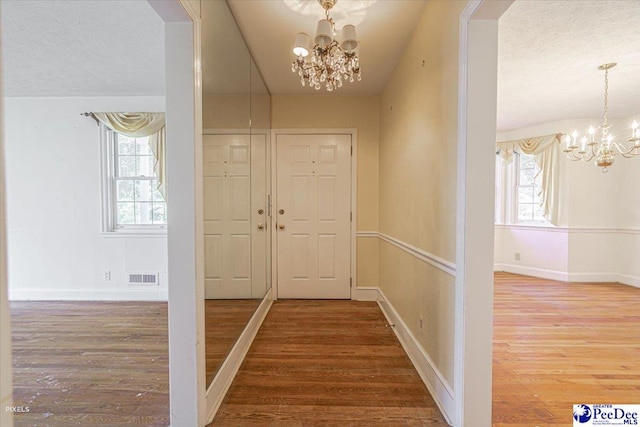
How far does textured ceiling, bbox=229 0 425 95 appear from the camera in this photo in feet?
6.53

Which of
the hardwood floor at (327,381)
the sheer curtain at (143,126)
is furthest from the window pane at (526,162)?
the sheer curtain at (143,126)

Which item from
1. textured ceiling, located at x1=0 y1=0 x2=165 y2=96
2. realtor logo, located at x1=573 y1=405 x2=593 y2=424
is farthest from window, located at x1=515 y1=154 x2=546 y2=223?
textured ceiling, located at x1=0 y1=0 x2=165 y2=96

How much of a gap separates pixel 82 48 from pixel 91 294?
2.81 m

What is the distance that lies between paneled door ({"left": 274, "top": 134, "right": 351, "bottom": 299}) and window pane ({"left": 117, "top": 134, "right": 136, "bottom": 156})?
1901 mm

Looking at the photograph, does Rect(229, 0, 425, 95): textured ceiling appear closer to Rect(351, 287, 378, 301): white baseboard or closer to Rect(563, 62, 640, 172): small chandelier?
Rect(563, 62, 640, 172): small chandelier

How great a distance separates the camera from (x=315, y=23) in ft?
7.22

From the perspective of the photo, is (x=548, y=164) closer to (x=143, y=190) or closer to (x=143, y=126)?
(x=143, y=126)

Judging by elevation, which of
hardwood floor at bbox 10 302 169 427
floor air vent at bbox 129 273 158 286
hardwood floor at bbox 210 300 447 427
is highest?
floor air vent at bbox 129 273 158 286

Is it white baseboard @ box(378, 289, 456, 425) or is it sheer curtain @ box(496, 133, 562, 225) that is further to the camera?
sheer curtain @ box(496, 133, 562, 225)

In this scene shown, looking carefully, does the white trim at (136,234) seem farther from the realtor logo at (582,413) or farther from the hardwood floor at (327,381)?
the realtor logo at (582,413)

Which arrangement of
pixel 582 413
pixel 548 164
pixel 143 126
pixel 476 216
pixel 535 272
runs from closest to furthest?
pixel 476 216, pixel 582 413, pixel 143 126, pixel 548 164, pixel 535 272

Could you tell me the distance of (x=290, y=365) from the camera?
2.12 meters

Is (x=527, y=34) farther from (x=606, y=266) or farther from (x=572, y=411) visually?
(x=606, y=266)

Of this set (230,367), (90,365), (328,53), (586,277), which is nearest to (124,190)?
(90,365)
